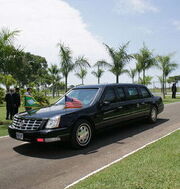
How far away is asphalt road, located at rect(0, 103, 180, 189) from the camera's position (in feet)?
11.6

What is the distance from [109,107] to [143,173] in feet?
9.18

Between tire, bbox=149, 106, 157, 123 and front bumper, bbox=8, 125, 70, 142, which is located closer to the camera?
front bumper, bbox=8, 125, 70, 142

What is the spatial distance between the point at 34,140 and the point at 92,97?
6.68 ft

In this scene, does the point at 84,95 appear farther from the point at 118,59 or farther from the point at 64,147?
the point at 118,59

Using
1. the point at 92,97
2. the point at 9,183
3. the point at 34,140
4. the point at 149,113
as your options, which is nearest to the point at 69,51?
the point at 149,113

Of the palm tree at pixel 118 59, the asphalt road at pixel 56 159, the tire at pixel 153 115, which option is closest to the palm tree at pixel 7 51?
the asphalt road at pixel 56 159

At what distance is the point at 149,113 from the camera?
8039mm

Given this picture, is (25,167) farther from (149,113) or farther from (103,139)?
(149,113)

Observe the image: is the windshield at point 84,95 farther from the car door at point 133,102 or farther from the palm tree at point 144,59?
the palm tree at point 144,59

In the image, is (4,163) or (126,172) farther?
(4,163)

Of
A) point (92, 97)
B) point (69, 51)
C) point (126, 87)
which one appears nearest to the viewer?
point (92, 97)

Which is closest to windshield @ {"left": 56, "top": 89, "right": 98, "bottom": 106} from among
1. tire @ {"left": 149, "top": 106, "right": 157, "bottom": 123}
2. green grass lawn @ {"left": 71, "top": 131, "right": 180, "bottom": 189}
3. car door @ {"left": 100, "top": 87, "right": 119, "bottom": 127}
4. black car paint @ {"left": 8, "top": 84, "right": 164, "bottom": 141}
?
black car paint @ {"left": 8, "top": 84, "right": 164, "bottom": 141}

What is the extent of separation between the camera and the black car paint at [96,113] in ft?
15.9

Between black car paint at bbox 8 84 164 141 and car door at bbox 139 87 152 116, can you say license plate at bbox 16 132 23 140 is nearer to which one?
black car paint at bbox 8 84 164 141
